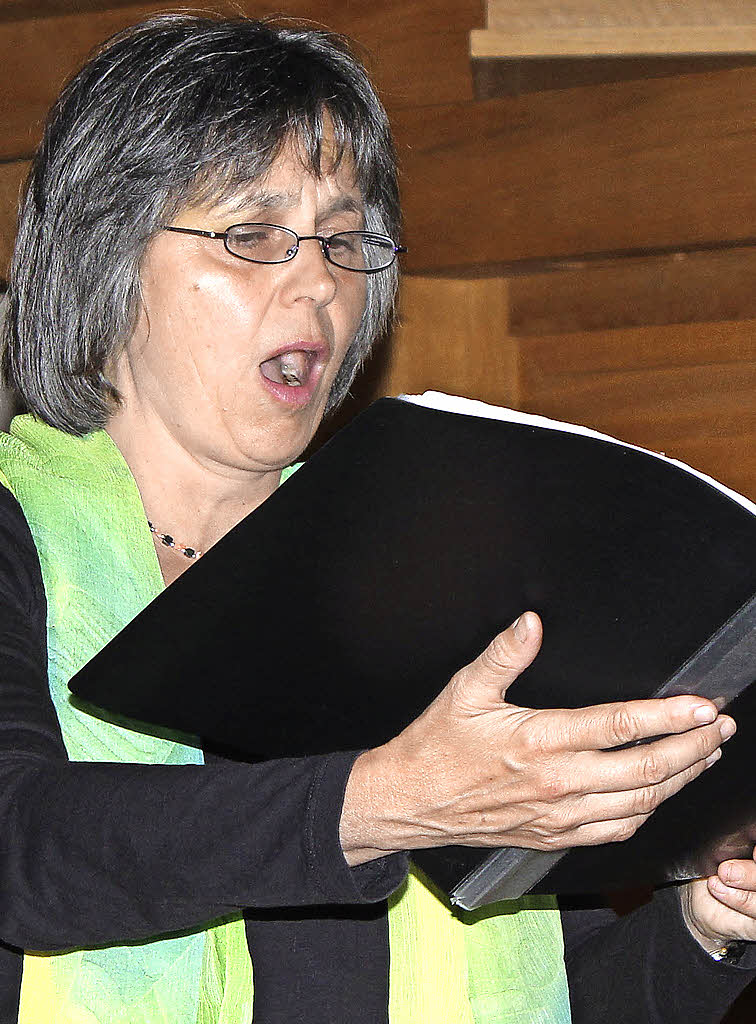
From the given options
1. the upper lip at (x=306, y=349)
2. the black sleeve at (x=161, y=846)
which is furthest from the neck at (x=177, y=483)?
the black sleeve at (x=161, y=846)

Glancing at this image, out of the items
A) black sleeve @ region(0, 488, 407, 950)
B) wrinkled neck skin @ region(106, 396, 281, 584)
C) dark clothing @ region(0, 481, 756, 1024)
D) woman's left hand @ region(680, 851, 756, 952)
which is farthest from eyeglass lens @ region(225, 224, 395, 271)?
woman's left hand @ region(680, 851, 756, 952)

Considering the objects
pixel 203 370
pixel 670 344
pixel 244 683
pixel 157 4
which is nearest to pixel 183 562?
pixel 203 370

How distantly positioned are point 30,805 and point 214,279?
1.69ft

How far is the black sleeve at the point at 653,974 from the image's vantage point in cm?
123

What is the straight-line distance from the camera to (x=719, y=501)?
0.77 metres

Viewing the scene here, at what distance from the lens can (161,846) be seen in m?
0.84

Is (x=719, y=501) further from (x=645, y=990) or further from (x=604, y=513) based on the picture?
(x=645, y=990)

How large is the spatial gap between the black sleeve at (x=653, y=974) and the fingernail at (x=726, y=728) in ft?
1.43

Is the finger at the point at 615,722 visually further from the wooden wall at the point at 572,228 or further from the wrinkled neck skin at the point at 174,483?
the wooden wall at the point at 572,228

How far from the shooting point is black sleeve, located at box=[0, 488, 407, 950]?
0.83 m

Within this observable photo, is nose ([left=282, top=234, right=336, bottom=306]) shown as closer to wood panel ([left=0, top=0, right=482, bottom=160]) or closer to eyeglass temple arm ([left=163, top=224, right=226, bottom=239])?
eyeglass temple arm ([left=163, top=224, right=226, bottom=239])

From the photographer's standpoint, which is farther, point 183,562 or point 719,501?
point 183,562

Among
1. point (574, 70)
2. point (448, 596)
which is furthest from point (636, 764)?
point (574, 70)

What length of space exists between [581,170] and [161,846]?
57.1 inches
